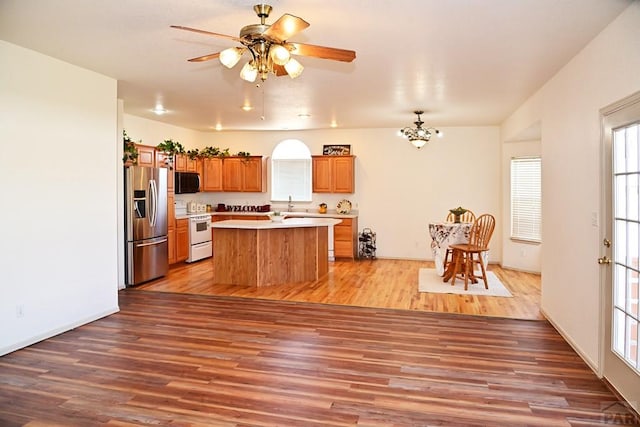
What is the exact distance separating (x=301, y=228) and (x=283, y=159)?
310 centimetres

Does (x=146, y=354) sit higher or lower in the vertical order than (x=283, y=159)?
lower

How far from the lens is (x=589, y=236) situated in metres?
3.48

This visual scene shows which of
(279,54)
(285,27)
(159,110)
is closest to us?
(285,27)

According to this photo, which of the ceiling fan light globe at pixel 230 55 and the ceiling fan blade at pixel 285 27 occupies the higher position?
the ceiling fan blade at pixel 285 27

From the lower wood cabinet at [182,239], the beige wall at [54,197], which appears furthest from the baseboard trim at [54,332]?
the lower wood cabinet at [182,239]

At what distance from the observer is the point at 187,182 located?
26.9 feet

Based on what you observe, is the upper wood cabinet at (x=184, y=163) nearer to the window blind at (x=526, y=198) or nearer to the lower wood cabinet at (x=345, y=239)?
the lower wood cabinet at (x=345, y=239)

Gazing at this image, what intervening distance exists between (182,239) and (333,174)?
3.23m

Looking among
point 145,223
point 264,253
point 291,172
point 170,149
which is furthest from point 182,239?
point 291,172

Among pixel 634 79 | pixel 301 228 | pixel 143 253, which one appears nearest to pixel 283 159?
pixel 301 228

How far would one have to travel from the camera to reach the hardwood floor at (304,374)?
2.68 meters

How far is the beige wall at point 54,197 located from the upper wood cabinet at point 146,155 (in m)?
1.87

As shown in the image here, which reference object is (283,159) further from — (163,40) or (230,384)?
(230,384)

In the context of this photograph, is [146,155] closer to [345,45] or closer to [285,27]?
[345,45]
